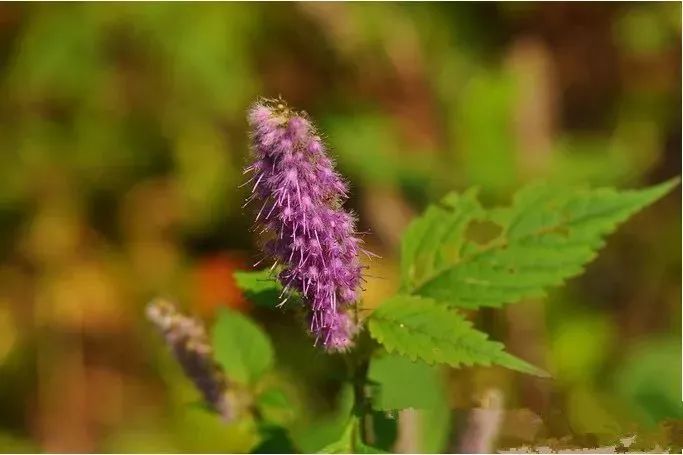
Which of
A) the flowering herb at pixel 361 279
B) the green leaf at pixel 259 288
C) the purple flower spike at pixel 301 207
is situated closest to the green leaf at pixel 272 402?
the flowering herb at pixel 361 279

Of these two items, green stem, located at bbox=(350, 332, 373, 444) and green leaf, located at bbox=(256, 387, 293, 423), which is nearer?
green stem, located at bbox=(350, 332, 373, 444)

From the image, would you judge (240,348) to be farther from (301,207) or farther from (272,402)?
(301,207)

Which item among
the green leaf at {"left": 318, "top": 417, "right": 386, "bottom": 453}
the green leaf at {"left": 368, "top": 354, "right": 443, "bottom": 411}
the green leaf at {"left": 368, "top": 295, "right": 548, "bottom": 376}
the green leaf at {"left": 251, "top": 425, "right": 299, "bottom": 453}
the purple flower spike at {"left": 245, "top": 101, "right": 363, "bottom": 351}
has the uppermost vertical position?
the purple flower spike at {"left": 245, "top": 101, "right": 363, "bottom": 351}

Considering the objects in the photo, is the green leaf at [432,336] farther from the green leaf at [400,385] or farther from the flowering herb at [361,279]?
the green leaf at [400,385]

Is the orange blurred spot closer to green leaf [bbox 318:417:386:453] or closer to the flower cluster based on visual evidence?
the flower cluster

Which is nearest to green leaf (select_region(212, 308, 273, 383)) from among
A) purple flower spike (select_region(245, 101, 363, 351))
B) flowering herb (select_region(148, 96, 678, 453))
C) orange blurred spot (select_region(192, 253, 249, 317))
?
flowering herb (select_region(148, 96, 678, 453))

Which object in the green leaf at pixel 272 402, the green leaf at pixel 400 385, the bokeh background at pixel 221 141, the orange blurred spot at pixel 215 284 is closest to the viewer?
the green leaf at pixel 400 385

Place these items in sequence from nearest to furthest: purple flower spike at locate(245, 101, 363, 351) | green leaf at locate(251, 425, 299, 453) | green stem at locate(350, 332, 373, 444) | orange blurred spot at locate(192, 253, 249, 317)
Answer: purple flower spike at locate(245, 101, 363, 351), green stem at locate(350, 332, 373, 444), green leaf at locate(251, 425, 299, 453), orange blurred spot at locate(192, 253, 249, 317)
